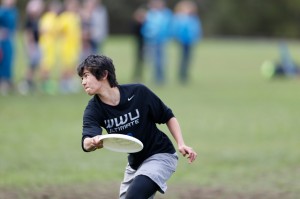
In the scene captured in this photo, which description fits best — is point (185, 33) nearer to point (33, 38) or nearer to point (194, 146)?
point (33, 38)

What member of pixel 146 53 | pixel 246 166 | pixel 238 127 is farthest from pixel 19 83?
pixel 246 166

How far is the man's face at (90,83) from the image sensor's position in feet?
20.7

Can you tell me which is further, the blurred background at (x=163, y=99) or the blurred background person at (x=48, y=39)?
the blurred background person at (x=48, y=39)

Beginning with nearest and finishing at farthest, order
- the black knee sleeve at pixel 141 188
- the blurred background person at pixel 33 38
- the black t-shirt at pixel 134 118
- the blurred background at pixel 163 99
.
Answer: the black knee sleeve at pixel 141 188 < the black t-shirt at pixel 134 118 < the blurred background at pixel 163 99 < the blurred background person at pixel 33 38

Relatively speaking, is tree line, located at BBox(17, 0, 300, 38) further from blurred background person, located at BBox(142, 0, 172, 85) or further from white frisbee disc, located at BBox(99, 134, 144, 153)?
white frisbee disc, located at BBox(99, 134, 144, 153)

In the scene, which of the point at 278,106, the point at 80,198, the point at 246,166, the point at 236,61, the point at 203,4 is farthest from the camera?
the point at 203,4

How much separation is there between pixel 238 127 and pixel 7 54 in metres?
6.78

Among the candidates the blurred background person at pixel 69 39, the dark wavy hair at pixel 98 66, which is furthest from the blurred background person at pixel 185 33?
the dark wavy hair at pixel 98 66

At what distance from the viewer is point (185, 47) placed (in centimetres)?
2559

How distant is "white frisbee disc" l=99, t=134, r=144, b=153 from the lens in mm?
5922

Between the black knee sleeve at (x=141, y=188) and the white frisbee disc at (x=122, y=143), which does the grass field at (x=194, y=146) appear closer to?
the black knee sleeve at (x=141, y=188)

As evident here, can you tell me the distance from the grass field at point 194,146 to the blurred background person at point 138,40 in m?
0.73

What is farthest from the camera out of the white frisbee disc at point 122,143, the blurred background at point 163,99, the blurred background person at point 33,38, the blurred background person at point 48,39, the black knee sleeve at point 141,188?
the blurred background person at point 48,39

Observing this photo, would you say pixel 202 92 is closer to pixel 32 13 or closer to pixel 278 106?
pixel 278 106
